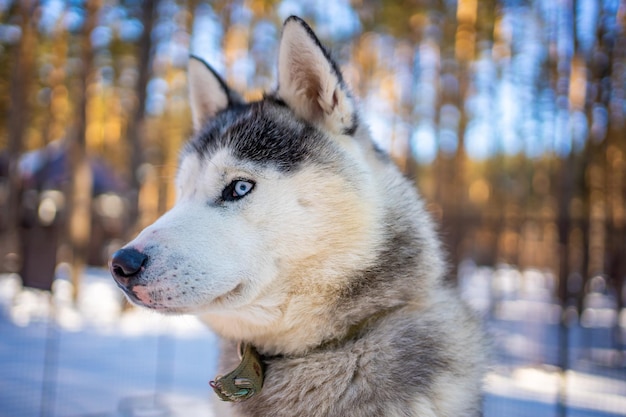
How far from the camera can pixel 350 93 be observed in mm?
2055

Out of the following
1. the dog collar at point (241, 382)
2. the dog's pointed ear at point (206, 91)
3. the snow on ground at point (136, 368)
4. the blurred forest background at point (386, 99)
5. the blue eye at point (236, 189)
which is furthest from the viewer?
the blurred forest background at point (386, 99)

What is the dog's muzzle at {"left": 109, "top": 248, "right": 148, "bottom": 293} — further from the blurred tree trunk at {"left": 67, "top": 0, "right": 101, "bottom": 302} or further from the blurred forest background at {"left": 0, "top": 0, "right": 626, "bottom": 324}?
the blurred tree trunk at {"left": 67, "top": 0, "right": 101, "bottom": 302}

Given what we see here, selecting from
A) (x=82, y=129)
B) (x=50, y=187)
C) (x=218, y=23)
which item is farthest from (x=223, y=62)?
(x=50, y=187)

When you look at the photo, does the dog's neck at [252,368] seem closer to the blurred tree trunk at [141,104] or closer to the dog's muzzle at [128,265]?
the dog's muzzle at [128,265]

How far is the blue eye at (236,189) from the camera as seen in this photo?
1.80 m

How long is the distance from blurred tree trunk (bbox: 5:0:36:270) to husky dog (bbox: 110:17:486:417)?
8286 millimetres

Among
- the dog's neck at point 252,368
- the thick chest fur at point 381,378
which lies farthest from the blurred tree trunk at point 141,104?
the thick chest fur at point 381,378

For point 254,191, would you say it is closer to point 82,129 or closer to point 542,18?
point 82,129

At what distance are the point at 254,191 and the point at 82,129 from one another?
8.24m

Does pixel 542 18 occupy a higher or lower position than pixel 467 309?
higher

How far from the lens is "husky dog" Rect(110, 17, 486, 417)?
160cm

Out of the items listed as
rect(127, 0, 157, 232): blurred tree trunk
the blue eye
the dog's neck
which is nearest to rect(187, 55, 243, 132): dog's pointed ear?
the blue eye

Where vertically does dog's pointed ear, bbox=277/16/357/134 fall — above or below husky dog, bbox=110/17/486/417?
above

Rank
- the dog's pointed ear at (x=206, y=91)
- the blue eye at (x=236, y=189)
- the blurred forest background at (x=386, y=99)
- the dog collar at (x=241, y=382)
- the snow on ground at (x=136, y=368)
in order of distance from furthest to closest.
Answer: the blurred forest background at (x=386, y=99) < the snow on ground at (x=136, y=368) < the dog's pointed ear at (x=206, y=91) < the blue eye at (x=236, y=189) < the dog collar at (x=241, y=382)
